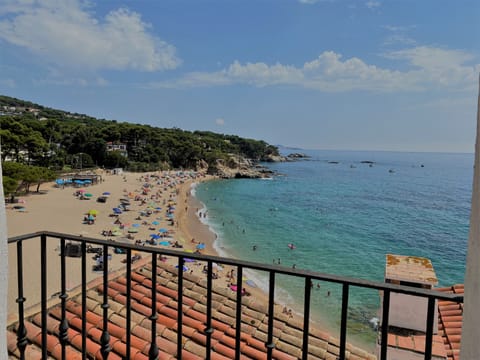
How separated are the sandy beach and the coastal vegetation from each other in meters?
3.68

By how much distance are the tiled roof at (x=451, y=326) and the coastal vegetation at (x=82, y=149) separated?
30959 millimetres

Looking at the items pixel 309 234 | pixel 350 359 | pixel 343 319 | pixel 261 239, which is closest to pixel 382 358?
pixel 343 319

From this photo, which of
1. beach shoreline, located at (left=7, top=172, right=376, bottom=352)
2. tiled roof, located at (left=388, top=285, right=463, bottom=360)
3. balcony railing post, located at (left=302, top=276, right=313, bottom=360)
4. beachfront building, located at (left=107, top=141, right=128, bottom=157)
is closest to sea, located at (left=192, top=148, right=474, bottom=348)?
beach shoreline, located at (left=7, top=172, right=376, bottom=352)

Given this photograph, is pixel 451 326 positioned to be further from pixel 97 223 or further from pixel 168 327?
pixel 97 223

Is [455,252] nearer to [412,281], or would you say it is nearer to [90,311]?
[412,281]

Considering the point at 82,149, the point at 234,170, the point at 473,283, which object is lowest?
the point at 234,170

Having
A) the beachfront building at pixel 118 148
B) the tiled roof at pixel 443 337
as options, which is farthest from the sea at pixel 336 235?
the beachfront building at pixel 118 148

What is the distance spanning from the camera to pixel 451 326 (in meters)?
5.05

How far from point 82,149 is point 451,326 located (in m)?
61.4

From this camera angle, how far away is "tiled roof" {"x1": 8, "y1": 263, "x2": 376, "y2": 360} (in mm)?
3396

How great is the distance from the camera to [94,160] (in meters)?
58.4

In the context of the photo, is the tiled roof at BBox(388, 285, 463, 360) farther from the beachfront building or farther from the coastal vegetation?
the beachfront building

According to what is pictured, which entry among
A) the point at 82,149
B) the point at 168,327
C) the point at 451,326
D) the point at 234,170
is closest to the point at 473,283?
the point at 168,327

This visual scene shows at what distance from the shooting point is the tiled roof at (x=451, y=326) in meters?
4.52
